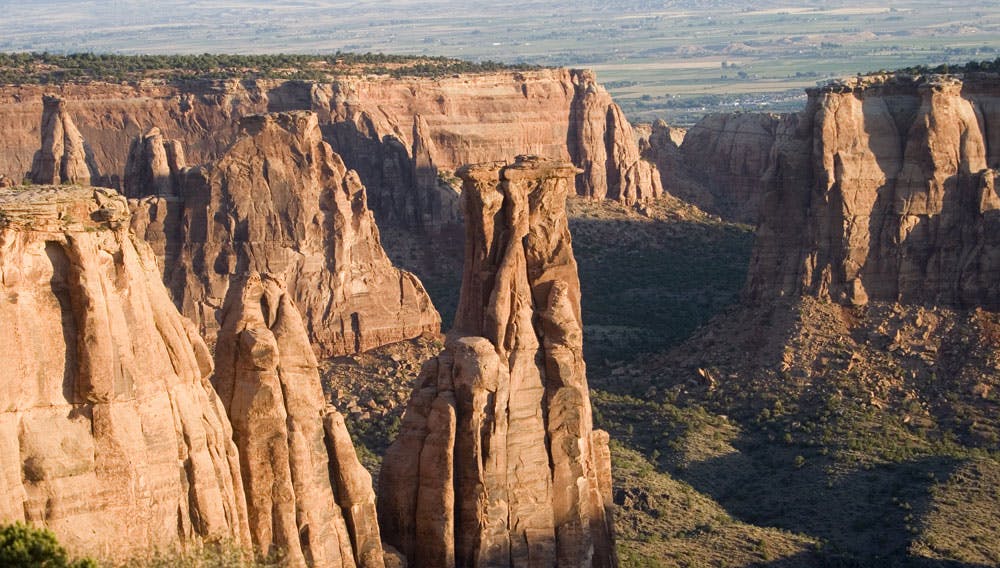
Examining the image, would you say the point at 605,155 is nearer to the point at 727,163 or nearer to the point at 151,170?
the point at 727,163

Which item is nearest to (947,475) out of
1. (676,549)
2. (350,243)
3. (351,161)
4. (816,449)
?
(816,449)

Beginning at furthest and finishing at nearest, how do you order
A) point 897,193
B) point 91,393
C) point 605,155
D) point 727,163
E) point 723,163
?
point 723,163 → point 727,163 → point 605,155 → point 897,193 → point 91,393

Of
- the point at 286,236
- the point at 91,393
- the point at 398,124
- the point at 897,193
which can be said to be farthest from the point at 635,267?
the point at 91,393

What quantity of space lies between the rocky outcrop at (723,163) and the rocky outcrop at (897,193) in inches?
1833

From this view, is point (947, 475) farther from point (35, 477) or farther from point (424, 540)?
point (35, 477)

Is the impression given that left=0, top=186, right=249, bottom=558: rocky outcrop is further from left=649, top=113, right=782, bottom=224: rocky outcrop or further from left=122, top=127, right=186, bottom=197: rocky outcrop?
left=649, top=113, right=782, bottom=224: rocky outcrop

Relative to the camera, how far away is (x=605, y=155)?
120m

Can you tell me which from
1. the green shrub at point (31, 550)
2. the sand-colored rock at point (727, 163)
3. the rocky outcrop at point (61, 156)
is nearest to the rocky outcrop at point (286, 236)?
the rocky outcrop at point (61, 156)

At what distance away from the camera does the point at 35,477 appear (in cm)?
3131

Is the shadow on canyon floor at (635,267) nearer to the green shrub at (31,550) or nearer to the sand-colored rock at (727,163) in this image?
the sand-colored rock at (727,163)

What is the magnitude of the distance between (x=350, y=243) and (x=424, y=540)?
31.5 meters

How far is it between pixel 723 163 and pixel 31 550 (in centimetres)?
10190

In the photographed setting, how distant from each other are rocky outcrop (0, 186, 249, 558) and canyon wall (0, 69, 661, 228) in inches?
2094

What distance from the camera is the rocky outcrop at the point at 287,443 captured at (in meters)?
35.8
